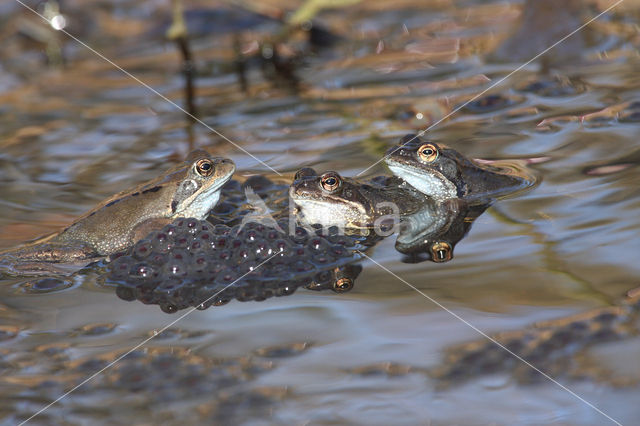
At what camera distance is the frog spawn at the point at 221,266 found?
425 cm

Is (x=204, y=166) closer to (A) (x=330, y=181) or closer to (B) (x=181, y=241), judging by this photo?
(B) (x=181, y=241)

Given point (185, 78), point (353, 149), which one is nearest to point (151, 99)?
point (185, 78)

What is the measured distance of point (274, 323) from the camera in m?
3.89

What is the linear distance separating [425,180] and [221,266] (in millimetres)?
1558

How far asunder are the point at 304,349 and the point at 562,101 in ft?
13.1

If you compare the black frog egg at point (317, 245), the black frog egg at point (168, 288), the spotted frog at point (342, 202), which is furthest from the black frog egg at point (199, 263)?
the spotted frog at point (342, 202)

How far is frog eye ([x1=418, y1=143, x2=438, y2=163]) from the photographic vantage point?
4.89 meters

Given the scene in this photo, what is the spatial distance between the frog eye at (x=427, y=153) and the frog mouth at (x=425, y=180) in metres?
0.08

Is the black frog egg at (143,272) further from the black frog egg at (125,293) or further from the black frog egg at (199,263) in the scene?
the black frog egg at (199,263)

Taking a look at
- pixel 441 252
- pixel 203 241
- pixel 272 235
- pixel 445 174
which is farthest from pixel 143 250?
pixel 445 174

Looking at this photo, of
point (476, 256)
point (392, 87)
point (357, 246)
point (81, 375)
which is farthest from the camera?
point (392, 87)

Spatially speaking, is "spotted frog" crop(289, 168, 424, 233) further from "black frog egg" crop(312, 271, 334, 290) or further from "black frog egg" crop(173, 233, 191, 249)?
"black frog egg" crop(173, 233, 191, 249)

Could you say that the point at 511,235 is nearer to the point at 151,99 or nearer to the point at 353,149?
the point at 353,149

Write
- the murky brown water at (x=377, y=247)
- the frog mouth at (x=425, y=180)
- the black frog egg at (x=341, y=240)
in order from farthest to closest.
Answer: the frog mouth at (x=425, y=180) < the black frog egg at (x=341, y=240) < the murky brown water at (x=377, y=247)
